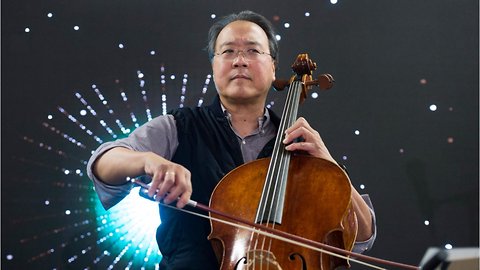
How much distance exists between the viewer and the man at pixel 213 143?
3.74 feet

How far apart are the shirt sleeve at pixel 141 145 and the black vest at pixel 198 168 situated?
0.02 metres

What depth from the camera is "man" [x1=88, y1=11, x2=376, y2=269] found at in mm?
1140

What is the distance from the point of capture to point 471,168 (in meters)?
1.88

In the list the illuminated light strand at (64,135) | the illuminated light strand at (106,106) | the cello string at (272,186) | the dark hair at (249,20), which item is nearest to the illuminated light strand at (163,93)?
the illuminated light strand at (106,106)

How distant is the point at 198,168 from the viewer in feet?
4.17

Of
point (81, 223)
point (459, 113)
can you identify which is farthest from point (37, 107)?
point (459, 113)

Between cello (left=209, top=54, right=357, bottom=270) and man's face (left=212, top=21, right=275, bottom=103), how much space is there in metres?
0.24

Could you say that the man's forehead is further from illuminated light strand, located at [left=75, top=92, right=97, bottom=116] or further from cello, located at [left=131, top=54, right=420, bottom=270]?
illuminated light strand, located at [left=75, top=92, right=97, bottom=116]

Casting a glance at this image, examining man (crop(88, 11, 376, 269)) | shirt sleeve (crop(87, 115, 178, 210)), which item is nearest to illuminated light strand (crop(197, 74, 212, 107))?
man (crop(88, 11, 376, 269))

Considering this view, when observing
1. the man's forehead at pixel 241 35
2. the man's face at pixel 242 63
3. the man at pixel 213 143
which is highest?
the man's forehead at pixel 241 35

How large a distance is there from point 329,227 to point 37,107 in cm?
116

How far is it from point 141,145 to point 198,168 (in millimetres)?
133

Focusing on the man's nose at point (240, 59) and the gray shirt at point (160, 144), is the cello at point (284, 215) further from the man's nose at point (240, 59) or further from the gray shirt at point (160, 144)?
the man's nose at point (240, 59)

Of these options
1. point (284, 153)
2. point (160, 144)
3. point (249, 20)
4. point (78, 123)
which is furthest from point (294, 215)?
point (78, 123)
